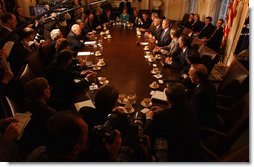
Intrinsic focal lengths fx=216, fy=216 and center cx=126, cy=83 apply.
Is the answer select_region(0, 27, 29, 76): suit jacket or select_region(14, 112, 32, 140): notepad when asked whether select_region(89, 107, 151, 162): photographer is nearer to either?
select_region(14, 112, 32, 140): notepad

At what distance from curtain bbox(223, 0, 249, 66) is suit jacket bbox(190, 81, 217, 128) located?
11.1ft

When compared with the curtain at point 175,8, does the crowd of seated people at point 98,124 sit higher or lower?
lower

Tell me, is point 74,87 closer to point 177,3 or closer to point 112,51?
point 112,51

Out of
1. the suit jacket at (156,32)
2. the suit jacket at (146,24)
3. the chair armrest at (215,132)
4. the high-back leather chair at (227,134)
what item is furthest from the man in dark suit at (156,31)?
the chair armrest at (215,132)

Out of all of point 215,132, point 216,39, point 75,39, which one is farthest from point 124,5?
point 215,132

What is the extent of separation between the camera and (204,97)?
2.21m

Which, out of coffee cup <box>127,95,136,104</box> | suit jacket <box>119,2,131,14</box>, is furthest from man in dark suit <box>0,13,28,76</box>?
suit jacket <box>119,2,131,14</box>

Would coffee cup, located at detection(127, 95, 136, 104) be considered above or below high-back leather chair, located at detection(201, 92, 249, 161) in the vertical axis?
above

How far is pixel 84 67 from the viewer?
3.27 m

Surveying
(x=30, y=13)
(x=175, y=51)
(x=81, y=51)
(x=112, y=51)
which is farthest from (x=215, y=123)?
(x=30, y=13)

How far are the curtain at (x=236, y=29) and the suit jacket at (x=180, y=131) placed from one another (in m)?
4.03

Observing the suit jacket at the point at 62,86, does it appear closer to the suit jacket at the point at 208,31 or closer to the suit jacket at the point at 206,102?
the suit jacket at the point at 206,102

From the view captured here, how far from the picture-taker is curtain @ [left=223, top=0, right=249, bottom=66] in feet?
15.7

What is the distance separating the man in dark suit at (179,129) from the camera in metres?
1.68
